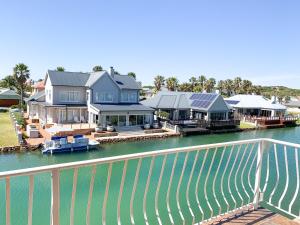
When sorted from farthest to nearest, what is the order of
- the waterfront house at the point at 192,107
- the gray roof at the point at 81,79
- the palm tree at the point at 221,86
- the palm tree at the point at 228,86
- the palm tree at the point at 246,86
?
1. the palm tree at the point at 221,86
2. the palm tree at the point at 228,86
3. the palm tree at the point at 246,86
4. the waterfront house at the point at 192,107
5. the gray roof at the point at 81,79

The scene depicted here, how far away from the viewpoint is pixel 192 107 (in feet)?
107

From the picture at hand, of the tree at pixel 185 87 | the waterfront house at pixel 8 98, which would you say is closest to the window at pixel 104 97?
the waterfront house at pixel 8 98

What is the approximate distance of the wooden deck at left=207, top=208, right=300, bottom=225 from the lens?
372cm

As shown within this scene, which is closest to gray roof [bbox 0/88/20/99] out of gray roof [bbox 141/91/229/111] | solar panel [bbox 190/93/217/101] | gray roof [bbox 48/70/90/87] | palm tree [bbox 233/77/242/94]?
gray roof [bbox 48/70/90/87]

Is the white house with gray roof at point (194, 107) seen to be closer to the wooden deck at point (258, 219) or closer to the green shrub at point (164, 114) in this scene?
the green shrub at point (164, 114)

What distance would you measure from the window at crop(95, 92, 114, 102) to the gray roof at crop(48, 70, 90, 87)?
218 centimetres

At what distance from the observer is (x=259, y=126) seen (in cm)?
3306

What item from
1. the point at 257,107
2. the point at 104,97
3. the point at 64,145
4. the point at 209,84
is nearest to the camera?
the point at 64,145

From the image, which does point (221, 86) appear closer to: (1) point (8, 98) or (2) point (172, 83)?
(2) point (172, 83)

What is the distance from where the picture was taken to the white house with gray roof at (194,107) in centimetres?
3131

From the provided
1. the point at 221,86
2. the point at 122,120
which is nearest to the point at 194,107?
the point at 122,120

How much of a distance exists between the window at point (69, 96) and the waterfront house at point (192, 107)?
9918 mm

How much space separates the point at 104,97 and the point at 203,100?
1274cm

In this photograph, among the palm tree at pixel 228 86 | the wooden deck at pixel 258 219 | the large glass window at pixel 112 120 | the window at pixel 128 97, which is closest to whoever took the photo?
the wooden deck at pixel 258 219
